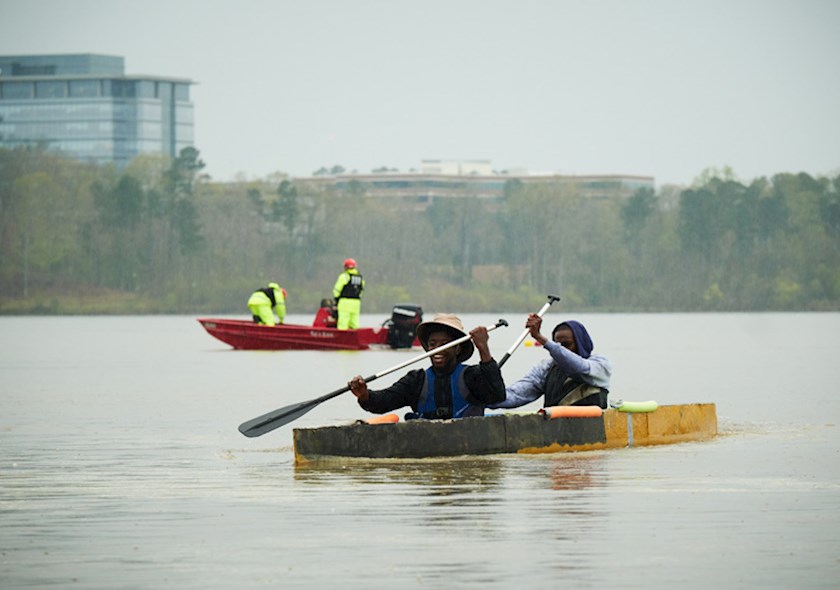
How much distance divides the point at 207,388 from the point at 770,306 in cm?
9048

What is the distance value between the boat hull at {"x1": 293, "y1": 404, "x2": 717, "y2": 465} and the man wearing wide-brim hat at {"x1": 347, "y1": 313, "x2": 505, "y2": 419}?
0.21 m

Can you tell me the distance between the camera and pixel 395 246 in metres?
128

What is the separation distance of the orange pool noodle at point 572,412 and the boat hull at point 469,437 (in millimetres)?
47

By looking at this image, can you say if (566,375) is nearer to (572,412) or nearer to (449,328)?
(572,412)

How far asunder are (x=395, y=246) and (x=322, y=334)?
281 feet

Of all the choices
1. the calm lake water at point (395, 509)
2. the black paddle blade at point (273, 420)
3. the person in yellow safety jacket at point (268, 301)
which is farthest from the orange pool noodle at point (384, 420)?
the person in yellow safety jacket at point (268, 301)

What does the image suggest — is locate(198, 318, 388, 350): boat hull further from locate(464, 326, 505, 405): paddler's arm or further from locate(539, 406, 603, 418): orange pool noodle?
locate(464, 326, 505, 405): paddler's arm

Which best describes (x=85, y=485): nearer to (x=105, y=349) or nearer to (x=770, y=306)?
(x=105, y=349)

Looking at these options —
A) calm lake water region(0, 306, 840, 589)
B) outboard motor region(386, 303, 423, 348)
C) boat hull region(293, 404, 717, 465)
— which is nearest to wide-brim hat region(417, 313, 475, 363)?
boat hull region(293, 404, 717, 465)

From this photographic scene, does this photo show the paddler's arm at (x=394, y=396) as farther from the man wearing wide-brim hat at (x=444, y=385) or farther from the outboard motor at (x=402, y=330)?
the outboard motor at (x=402, y=330)

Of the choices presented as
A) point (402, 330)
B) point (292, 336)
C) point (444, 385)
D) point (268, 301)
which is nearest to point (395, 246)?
point (292, 336)

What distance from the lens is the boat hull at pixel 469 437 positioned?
632 inches

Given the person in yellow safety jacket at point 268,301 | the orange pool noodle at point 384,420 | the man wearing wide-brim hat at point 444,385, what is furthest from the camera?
the person in yellow safety jacket at point 268,301

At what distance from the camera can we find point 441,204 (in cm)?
13988
